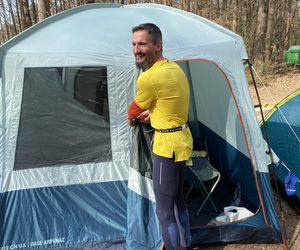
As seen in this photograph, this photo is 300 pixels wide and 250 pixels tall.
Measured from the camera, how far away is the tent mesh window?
9.89 ft

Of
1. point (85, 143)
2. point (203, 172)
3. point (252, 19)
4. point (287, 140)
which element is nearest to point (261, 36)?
point (252, 19)

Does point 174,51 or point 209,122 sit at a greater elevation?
point 174,51

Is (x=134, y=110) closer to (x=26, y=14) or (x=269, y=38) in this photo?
(x=26, y=14)

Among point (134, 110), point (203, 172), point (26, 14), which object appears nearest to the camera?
point (134, 110)

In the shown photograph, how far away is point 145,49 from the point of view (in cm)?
212

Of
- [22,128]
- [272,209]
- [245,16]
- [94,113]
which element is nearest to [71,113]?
[94,113]

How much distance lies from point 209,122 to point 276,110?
0.85m

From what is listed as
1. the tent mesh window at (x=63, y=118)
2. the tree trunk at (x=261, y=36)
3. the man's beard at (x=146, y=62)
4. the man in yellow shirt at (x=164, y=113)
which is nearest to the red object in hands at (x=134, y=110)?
the man in yellow shirt at (x=164, y=113)

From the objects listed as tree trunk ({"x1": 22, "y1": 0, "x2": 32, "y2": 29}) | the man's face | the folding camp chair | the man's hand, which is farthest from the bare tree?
the man's face

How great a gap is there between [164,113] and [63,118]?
121cm

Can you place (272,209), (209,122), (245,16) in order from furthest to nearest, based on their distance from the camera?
(245,16)
(209,122)
(272,209)

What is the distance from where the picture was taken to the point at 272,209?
3115mm

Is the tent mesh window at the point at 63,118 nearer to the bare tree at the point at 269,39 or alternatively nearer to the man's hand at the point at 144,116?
the man's hand at the point at 144,116

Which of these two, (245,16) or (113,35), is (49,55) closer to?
(113,35)
